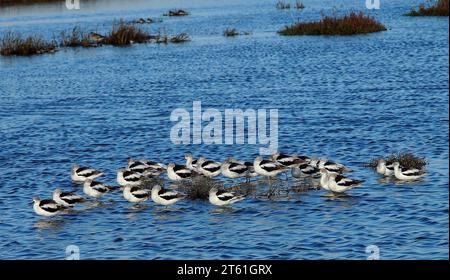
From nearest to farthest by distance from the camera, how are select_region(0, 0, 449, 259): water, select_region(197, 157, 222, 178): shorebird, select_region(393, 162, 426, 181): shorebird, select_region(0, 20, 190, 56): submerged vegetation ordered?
1. select_region(0, 0, 449, 259): water
2. select_region(393, 162, 426, 181): shorebird
3. select_region(197, 157, 222, 178): shorebird
4. select_region(0, 20, 190, 56): submerged vegetation

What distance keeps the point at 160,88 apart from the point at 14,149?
15.9 meters

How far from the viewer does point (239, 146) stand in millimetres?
30547

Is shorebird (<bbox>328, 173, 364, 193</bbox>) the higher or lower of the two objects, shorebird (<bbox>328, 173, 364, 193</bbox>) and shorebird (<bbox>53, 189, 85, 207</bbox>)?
the higher

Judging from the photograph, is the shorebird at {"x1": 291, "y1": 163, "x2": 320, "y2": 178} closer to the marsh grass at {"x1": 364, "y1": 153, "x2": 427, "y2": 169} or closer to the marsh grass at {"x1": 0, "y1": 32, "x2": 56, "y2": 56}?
the marsh grass at {"x1": 364, "y1": 153, "x2": 427, "y2": 169}

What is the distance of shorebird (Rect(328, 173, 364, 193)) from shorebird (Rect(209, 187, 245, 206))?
257cm

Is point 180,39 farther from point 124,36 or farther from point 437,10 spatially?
point 437,10

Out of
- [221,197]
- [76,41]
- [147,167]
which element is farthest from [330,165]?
[76,41]

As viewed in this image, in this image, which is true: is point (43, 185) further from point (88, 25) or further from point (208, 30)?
point (88, 25)

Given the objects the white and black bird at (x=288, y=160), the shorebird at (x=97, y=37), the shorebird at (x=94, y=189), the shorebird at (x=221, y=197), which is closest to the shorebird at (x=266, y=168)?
the white and black bird at (x=288, y=160)

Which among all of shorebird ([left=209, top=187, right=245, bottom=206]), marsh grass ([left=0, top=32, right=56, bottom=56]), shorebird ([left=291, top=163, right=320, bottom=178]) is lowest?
shorebird ([left=209, top=187, right=245, bottom=206])

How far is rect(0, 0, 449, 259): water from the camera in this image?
19.9 meters

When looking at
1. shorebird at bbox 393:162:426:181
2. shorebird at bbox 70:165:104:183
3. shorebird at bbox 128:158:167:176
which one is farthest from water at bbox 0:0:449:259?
shorebird at bbox 128:158:167:176

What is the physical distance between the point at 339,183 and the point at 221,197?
315cm

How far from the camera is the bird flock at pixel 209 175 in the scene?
2233cm
